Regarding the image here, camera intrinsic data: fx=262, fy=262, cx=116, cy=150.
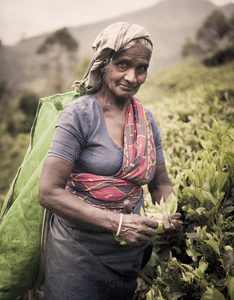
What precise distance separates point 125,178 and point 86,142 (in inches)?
11.8

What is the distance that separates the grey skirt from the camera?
1.54 m

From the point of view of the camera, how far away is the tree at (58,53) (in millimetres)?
33438

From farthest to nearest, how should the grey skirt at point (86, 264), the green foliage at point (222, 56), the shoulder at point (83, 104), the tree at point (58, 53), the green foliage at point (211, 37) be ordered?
1. the tree at point (58, 53)
2. the green foliage at point (211, 37)
3. the green foliage at point (222, 56)
4. the grey skirt at point (86, 264)
5. the shoulder at point (83, 104)

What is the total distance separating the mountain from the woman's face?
26.5 ft

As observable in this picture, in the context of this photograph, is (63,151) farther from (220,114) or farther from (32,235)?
(220,114)

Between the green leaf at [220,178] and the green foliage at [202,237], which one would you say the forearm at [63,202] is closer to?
the green foliage at [202,237]

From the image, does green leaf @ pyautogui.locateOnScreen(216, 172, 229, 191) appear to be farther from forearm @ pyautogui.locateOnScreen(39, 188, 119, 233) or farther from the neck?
the neck

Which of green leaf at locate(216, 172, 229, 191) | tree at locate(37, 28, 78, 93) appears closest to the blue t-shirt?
green leaf at locate(216, 172, 229, 191)

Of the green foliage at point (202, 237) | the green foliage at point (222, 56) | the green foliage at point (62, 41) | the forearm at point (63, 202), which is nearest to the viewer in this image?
the green foliage at point (202, 237)

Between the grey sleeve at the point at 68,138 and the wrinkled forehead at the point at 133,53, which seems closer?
the grey sleeve at the point at 68,138

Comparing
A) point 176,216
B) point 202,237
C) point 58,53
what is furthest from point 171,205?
point 58,53

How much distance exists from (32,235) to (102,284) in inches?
22.1

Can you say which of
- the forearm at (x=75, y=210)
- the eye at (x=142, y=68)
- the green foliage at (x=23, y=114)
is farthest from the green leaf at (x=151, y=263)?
the green foliage at (x=23, y=114)

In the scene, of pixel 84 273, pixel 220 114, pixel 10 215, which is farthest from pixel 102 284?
pixel 220 114
